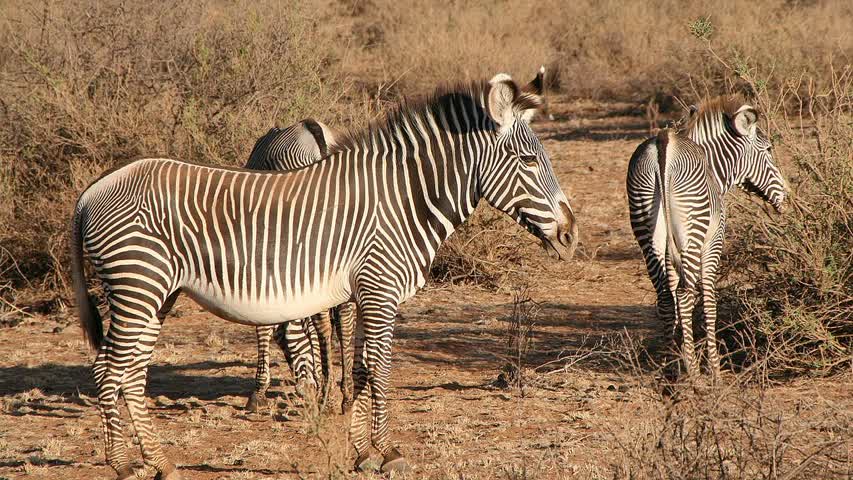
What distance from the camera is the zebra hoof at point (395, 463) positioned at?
17.6 feet

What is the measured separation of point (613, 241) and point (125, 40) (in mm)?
6048

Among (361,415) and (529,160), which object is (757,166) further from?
(361,415)

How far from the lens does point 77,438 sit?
20.6 ft

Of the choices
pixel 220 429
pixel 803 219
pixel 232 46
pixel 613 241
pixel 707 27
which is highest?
pixel 707 27

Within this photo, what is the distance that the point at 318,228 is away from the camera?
5.36 meters

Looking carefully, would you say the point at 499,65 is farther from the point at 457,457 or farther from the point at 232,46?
the point at 457,457

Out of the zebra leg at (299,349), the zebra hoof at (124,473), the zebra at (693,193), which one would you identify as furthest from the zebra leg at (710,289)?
the zebra hoof at (124,473)

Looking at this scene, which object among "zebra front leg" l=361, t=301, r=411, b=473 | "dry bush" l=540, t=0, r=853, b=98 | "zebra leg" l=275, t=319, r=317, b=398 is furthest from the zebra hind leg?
"dry bush" l=540, t=0, r=853, b=98

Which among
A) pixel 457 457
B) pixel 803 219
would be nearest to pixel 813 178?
pixel 803 219

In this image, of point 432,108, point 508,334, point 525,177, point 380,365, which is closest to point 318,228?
point 380,365

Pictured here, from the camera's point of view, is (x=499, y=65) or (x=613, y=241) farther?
(x=499, y=65)

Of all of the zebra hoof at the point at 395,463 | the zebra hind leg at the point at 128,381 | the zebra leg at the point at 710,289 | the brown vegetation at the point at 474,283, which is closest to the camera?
the brown vegetation at the point at 474,283

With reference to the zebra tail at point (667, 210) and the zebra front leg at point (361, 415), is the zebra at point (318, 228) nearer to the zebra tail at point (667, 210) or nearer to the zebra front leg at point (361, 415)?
the zebra front leg at point (361, 415)

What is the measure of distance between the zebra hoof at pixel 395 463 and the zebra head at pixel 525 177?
1.46 meters
